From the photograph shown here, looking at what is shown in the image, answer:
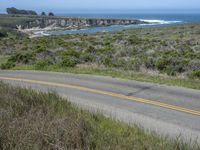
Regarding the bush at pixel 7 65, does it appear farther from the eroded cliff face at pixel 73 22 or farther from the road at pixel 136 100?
the eroded cliff face at pixel 73 22

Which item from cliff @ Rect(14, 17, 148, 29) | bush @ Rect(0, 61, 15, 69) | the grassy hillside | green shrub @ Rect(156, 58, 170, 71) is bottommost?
cliff @ Rect(14, 17, 148, 29)

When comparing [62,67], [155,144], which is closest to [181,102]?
[155,144]

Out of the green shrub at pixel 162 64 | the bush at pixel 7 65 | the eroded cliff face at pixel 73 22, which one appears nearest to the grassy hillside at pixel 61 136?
the green shrub at pixel 162 64

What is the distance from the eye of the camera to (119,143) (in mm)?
5391

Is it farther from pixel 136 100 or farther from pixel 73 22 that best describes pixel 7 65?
pixel 73 22

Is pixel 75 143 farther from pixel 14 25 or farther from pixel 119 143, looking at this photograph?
pixel 14 25

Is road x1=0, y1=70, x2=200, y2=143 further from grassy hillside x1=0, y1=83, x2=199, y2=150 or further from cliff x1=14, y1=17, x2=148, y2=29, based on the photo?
cliff x1=14, y1=17, x2=148, y2=29

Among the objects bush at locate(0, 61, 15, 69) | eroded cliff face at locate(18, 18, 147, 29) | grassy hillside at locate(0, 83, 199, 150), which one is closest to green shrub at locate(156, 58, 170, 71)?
bush at locate(0, 61, 15, 69)

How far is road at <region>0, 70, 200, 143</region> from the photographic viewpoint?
934 cm

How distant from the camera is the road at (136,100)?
30.6 feet

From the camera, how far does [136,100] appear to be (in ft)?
40.4

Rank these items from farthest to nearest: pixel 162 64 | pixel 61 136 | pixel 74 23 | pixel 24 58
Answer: pixel 74 23 → pixel 24 58 → pixel 162 64 → pixel 61 136

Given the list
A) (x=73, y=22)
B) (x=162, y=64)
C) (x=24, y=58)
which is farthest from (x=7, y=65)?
(x=73, y=22)

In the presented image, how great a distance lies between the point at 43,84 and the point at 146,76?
16.4ft
